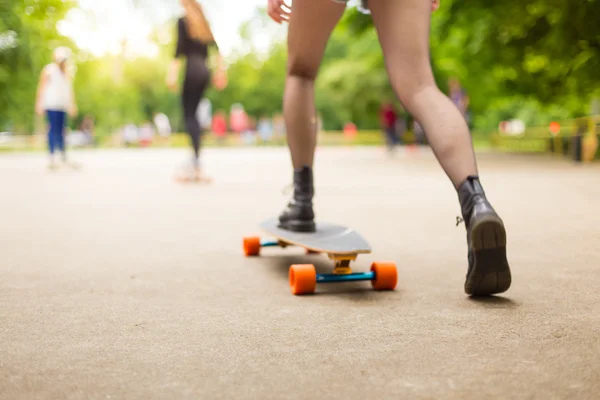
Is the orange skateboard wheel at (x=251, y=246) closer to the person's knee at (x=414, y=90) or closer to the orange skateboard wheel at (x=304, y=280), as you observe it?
the orange skateboard wheel at (x=304, y=280)

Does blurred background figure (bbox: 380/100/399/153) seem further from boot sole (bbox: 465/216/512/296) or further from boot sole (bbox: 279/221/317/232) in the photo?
boot sole (bbox: 465/216/512/296)

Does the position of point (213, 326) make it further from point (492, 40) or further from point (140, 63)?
point (140, 63)

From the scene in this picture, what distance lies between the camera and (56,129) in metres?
13.1

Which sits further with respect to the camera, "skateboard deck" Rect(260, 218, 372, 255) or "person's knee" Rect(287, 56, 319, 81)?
"person's knee" Rect(287, 56, 319, 81)

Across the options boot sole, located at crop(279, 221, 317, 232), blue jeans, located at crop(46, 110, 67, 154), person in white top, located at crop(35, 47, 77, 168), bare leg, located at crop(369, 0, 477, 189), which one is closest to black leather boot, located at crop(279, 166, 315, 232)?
boot sole, located at crop(279, 221, 317, 232)

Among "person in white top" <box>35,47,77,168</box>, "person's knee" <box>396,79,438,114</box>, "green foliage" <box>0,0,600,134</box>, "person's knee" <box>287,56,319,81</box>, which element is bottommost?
"person's knee" <box>396,79,438,114</box>

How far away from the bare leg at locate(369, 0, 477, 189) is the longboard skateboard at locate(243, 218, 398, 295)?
1.66 ft

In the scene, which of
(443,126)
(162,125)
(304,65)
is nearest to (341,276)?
(443,126)

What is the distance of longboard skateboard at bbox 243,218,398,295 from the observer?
2.84 metres

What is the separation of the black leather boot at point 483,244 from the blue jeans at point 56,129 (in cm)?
1153

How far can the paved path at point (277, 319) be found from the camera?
1798mm

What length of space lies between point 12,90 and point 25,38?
1128 cm

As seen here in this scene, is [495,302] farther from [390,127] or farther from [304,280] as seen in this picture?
[390,127]

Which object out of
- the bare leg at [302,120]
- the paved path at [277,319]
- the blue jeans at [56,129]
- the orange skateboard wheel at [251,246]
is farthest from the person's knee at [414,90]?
the blue jeans at [56,129]
